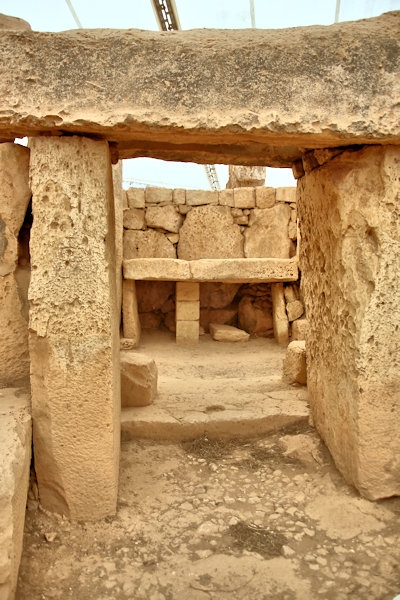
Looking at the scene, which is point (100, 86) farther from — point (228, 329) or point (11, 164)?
point (228, 329)

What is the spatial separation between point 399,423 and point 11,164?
2271 millimetres

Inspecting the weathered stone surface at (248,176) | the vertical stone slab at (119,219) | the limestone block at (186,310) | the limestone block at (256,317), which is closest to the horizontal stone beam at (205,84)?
the vertical stone slab at (119,219)

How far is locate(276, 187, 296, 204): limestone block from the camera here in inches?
274

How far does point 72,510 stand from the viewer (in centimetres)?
242

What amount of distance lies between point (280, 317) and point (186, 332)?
1.19 metres

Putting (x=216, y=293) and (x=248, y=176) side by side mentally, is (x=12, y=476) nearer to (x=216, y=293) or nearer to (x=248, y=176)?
(x=216, y=293)

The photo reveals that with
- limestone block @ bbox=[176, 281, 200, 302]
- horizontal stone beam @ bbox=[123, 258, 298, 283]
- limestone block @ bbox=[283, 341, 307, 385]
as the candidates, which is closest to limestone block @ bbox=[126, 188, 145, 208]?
horizontal stone beam @ bbox=[123, 258, 298, 283]

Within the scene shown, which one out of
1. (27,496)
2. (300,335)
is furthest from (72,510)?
(300,335)

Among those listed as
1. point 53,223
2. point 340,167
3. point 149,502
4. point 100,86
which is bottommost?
A: point 149,502

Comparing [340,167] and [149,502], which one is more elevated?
[340,167]

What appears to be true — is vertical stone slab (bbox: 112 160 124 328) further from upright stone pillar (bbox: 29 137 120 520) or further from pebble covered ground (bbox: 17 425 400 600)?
upright stone pillar (bbox: 29 137 120 520)

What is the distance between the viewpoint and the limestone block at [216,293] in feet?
23.6

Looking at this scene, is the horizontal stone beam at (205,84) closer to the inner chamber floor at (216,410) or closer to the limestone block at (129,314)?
the inner chamber floor at (216,410)

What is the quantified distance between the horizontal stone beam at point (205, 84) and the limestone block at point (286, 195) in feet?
15.3
